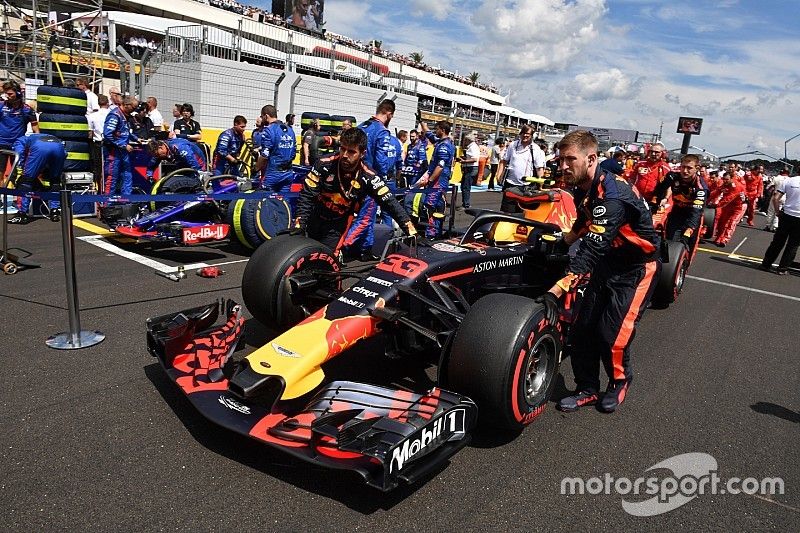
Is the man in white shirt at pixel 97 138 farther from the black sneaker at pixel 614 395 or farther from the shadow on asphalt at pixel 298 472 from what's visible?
the black sneaker at pixel 614 395

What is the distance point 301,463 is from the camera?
2.97 m

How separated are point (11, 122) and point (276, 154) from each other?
418 cm

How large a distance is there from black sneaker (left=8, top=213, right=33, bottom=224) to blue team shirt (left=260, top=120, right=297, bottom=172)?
3629 millimetres

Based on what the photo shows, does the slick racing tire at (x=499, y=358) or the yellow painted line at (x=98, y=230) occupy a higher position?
the slick racing tire at (x=499, y=358)

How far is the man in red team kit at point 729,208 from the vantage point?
12.9 meters

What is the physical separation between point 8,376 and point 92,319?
3.80ft

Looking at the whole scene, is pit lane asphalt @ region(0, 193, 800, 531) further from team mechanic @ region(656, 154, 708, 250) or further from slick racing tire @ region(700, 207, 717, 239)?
slick racing tire @ region(700, 207, 717, 239)

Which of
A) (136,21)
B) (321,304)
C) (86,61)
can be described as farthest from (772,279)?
(136,21)

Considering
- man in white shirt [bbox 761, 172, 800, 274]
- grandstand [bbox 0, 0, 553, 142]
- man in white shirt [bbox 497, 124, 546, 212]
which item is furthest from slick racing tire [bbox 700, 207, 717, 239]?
grandstand [bbox 0, 0, 553, 142]

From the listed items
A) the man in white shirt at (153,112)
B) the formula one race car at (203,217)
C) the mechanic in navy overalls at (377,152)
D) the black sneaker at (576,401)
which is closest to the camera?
the black sneaker at (576,401)

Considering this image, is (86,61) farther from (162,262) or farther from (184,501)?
(184,501)

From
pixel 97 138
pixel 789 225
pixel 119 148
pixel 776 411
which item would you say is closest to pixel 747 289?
pixel 789 225

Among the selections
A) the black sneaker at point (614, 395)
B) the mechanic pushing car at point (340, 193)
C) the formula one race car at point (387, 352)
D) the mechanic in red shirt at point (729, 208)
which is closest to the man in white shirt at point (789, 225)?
the mechanic in red shirt at point (729, 208)

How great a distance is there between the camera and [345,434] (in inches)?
102
